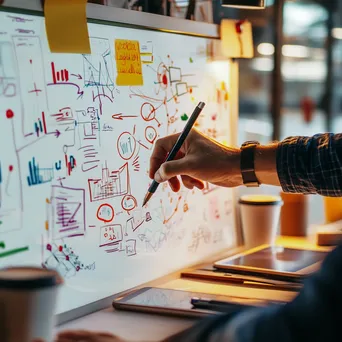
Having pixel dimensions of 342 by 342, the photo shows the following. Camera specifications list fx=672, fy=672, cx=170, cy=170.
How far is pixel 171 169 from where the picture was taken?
56.5 inches

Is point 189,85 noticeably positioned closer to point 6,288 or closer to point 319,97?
point 6,288

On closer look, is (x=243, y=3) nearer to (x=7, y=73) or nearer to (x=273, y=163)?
(x=273, y=163)

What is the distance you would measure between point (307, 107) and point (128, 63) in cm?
461

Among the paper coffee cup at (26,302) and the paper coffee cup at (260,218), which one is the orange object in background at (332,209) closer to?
the paper coffee cup at (260,218)

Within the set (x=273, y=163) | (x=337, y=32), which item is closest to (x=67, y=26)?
(x=273, y=163)

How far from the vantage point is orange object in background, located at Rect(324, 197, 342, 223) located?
82.0 inches

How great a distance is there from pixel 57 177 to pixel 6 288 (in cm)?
38

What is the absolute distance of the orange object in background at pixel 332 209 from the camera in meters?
2.08

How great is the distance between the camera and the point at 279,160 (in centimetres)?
150

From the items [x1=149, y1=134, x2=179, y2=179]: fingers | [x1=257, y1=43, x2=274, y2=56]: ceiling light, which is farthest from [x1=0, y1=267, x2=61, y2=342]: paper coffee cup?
[x1=257, y1=43, x2=274, y2=56]: ceiling light

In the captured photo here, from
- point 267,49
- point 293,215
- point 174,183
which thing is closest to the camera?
point 174,183

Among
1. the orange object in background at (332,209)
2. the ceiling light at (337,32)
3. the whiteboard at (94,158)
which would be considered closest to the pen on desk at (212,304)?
the whiteboard at (94,158)

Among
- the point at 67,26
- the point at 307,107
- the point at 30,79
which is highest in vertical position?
the point at 307,107

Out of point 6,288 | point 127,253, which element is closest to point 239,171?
point 127,253
